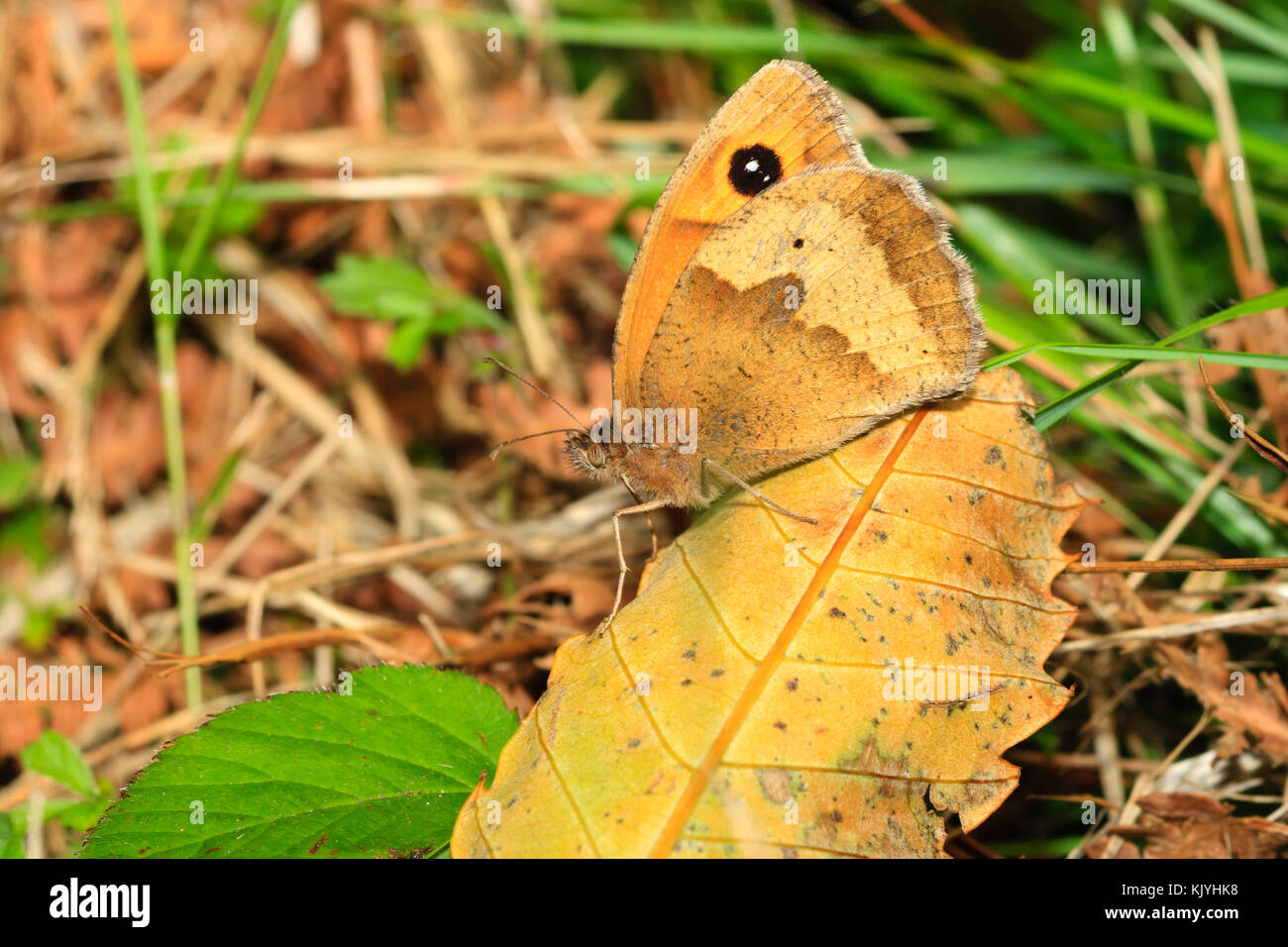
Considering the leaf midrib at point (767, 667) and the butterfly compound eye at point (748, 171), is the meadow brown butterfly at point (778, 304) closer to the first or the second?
the butterfly compound eye at point (748, 171)

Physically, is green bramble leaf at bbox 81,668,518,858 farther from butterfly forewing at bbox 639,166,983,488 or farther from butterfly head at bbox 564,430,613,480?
butterfly forewing at bbox 639,166,983,488

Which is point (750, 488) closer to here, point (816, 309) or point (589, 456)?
point (816, 309)

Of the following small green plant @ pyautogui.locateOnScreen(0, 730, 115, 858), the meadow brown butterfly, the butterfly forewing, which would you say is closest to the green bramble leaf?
the meadow brown butterfly

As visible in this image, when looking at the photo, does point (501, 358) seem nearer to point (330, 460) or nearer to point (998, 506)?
point (330, 460)

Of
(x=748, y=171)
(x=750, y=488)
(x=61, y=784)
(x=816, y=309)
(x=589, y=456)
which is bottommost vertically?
(x=61, y=784)

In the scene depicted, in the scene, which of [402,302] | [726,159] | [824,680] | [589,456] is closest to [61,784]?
[589,456]

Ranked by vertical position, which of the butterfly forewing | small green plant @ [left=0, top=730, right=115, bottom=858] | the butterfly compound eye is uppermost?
the butterfly compound eye

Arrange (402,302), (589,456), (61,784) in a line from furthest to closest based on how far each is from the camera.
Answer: (402,302)
(589,456)
(61,784)

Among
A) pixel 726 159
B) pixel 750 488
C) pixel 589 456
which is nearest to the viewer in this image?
pixel 750 488
